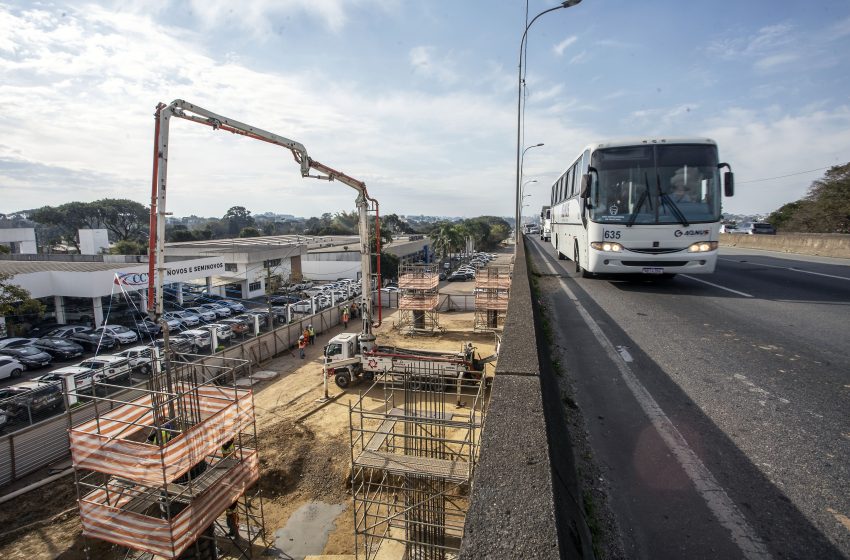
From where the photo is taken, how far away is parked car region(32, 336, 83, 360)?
68.6 ft

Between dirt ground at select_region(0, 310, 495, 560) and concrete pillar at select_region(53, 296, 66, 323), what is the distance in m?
16.2

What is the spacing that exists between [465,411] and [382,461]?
26.0 ft

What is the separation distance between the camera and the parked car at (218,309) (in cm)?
2852

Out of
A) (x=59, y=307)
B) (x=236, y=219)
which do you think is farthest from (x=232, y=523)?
(x=236, y=219)

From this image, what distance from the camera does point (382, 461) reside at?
6824 millimetres

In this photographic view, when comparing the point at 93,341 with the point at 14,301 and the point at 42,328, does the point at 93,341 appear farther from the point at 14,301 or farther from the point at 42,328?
the point at 42,328

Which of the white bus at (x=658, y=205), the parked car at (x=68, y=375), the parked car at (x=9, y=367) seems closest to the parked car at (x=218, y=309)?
the parked car at (x=9, y=367)

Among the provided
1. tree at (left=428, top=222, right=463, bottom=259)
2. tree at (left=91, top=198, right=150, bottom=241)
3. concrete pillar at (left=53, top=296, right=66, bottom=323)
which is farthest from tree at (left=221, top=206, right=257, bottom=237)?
concrete pillar at (left=53, top=296, right=66, bottom=323)

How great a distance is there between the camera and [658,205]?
8.11m

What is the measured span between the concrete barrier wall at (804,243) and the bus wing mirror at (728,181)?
13511mm

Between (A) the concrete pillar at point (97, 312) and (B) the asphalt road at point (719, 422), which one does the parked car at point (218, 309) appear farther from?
(B) the asphalt road at point (719, 422)

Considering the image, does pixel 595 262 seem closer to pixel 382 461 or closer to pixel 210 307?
pixel 382 461

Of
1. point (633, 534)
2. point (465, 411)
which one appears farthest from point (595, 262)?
point (465, 411)

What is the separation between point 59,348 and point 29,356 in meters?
1.49
